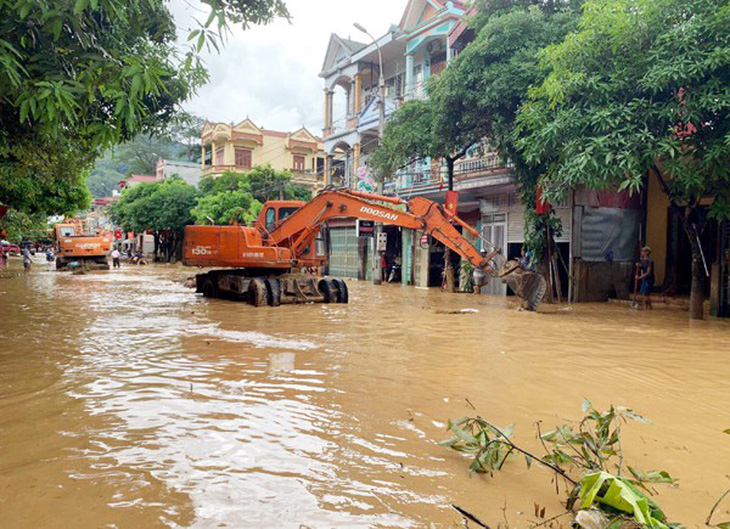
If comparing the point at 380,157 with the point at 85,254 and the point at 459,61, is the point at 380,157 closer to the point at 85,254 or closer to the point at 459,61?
the point at 459,61

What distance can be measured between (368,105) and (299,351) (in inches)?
844

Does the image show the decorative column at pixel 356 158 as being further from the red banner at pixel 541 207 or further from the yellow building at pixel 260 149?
the yellow building at pixel 260 149

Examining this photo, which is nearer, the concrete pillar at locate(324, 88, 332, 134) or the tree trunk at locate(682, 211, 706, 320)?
the tree trunk at locate(682, 211, 706, 320)

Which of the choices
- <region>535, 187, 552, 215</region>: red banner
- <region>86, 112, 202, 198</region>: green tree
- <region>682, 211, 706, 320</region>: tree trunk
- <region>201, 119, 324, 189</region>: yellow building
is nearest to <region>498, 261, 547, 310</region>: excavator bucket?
<region>535, 187, 552, 215</region>: red banner

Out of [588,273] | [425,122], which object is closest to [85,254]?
[425,122]

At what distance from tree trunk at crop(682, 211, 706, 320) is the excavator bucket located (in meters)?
3.19

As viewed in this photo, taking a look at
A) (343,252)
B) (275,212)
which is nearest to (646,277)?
(275,212)

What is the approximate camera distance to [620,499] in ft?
9.07

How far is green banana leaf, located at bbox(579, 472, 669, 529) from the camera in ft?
8.69

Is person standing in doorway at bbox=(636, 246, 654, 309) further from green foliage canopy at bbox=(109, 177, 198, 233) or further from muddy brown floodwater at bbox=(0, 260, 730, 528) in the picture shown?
green foliage canopy at bbox=(109, 177, 198, 233)

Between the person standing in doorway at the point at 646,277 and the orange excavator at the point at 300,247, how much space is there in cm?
329

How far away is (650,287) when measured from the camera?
15039 millimetres

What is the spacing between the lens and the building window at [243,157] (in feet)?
146

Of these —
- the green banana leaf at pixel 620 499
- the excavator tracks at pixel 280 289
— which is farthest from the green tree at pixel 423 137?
the green banana leaf at pixel 620 499
